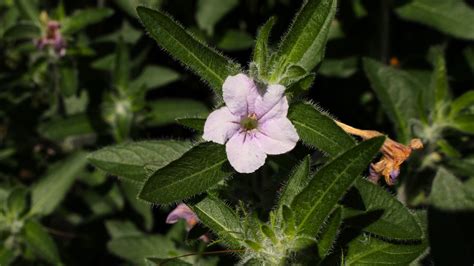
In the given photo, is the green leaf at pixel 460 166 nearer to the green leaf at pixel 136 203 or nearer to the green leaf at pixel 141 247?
the green leaf at pixel 141 247

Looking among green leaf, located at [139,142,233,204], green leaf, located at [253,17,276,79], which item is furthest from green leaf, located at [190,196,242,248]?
green leaf, located at [253,17,276,79]

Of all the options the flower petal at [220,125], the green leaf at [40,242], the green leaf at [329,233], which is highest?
the flower petal at [220,125]

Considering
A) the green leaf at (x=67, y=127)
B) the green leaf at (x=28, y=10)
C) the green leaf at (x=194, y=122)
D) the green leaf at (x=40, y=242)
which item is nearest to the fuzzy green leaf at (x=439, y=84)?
the green leaf at (x=194, y=122)

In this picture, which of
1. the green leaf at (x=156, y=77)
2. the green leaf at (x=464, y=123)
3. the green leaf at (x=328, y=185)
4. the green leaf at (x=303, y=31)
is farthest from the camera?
the green leaf at (x=156, y=77)

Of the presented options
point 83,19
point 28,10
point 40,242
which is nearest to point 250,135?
point 40,242

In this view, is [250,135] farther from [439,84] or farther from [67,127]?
[67,127]

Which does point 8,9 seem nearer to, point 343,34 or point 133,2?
point 133,2

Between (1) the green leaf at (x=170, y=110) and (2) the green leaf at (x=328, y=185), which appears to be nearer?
(2) the green leaf at (x=328, y=185)
